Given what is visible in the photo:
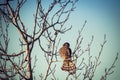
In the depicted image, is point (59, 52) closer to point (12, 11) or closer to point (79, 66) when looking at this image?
point (79, 66)

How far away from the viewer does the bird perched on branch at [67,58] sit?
3752mm

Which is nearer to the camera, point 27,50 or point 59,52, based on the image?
point 27,50

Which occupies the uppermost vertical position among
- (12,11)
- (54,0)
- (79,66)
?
(54,0)

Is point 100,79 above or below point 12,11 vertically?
below

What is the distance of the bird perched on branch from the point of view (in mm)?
3752

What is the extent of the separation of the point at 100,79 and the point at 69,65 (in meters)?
1.91

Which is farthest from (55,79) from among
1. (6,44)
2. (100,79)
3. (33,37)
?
(33,37)

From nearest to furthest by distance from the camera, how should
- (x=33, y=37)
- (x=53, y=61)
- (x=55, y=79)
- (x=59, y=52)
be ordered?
1. (x=33, y=37)
2. (x=53, y=61)
3. (x=59, y=52)
4. (x=55, y=79)

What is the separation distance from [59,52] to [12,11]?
1738 mm

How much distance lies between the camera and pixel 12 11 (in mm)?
3633

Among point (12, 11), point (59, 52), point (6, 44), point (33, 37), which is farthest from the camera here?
point (6, 44)

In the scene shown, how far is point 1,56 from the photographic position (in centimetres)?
372

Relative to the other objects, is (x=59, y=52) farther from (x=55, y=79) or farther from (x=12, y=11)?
(x=12, y=11)

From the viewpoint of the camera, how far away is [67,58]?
4.33m
